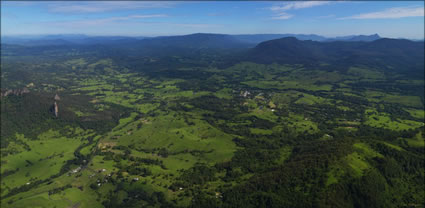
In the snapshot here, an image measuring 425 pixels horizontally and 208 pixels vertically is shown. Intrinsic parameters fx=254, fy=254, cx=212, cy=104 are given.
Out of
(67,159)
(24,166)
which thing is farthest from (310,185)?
(24,166)

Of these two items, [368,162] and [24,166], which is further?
[24,166]

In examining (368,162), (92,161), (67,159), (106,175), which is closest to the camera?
(368,162)

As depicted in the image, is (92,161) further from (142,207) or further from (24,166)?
(142,207)

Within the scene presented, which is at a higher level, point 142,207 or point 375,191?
point 375,191

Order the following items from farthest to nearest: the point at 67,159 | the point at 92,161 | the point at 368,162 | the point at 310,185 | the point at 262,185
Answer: the point at 67,159, the point at 92,161, the point at 368,162, the point at 262,185, the point at 310,185

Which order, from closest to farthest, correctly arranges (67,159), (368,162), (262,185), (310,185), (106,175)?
(310,185) → (262,185) → (368,162) → (106,175) → (67,159)

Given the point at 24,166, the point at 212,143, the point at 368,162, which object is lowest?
the point at 24,166

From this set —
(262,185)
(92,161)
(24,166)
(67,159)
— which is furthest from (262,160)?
(24,166)

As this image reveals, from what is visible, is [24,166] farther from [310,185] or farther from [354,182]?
[354,182]

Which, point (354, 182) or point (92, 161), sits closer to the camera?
point (354, 182)
